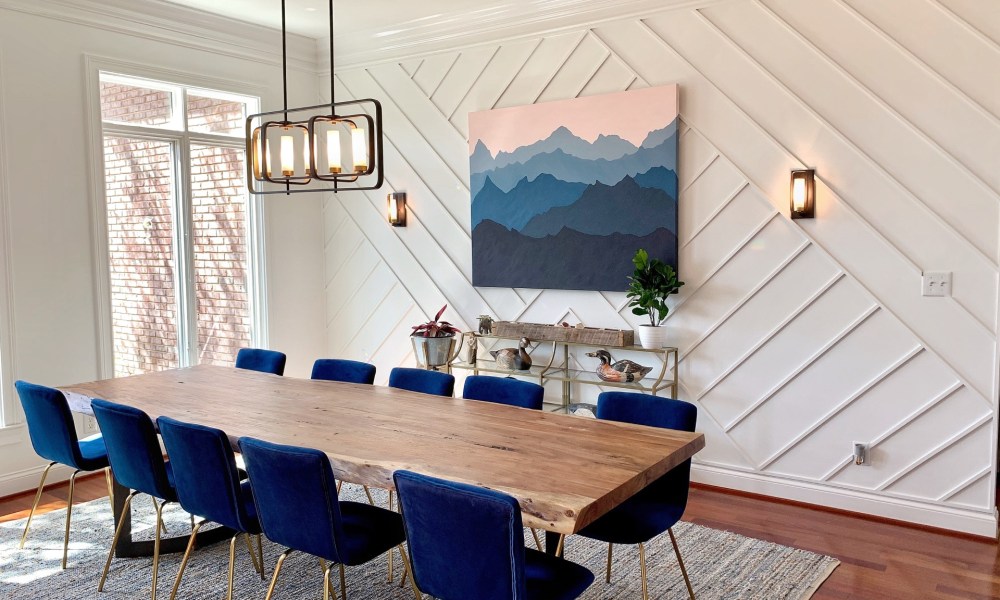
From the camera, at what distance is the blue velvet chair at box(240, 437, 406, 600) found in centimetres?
230

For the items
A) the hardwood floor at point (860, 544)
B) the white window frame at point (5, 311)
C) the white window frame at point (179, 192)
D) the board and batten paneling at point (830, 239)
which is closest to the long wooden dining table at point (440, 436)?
the white window frame at point (5, 311)

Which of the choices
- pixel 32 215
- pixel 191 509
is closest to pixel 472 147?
pixel 32 215

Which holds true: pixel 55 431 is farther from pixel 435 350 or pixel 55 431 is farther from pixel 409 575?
pixel 435 350

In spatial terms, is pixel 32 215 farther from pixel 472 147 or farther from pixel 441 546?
pixel 441 546

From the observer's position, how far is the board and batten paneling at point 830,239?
3.61 m

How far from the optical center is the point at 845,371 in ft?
13.0

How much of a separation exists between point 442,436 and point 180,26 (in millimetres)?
3738

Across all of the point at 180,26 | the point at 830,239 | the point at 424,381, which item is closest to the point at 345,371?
the point at 424,381

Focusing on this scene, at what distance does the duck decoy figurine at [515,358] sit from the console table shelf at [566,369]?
0.09ft

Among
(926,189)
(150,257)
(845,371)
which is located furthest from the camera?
(150,257)

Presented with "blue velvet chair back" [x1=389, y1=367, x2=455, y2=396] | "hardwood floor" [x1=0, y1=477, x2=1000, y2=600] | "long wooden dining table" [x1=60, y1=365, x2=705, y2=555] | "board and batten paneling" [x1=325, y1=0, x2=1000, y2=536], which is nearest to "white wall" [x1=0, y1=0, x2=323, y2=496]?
"hardwood floor" [x1=0, y1=477, x2=1000, y2=600]

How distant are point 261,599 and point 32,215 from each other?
2.71 m

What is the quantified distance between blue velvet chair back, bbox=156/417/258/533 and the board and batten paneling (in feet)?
8.48

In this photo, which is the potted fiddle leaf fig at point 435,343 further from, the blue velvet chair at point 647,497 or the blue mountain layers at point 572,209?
the blue velvet chair at point 647,497
